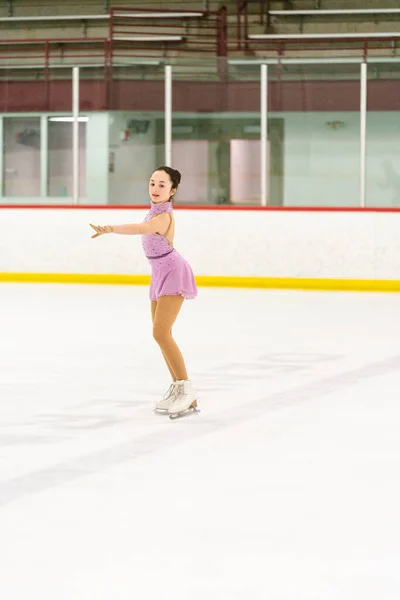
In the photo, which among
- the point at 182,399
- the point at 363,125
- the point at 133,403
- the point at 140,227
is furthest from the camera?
the point at 363,125

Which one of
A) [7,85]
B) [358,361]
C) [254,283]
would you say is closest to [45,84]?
[7,85]

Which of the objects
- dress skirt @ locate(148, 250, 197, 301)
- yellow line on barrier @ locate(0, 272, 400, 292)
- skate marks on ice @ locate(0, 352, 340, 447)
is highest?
dress skirt @ locate(148, 250, 197, 301)

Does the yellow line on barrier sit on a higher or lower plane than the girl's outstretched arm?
lower

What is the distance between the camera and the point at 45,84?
44.4 ft

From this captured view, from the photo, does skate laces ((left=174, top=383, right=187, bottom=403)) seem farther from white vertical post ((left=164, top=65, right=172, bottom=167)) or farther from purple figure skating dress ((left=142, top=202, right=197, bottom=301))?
white vertical post ((left=164, top=65, right=172, bottom=167))

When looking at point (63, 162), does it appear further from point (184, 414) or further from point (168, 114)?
point (184, 414)

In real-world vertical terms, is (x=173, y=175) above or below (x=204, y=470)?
above

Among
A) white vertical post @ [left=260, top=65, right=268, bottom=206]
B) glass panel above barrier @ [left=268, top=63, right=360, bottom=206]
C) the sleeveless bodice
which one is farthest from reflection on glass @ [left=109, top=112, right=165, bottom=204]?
the sleeveless bodice

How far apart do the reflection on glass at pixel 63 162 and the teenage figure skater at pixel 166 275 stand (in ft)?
27.2

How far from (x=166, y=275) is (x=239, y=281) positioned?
7540 mm

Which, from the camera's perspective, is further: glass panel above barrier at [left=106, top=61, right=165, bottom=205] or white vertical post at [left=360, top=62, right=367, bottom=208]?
glass panel above barrier at [left=106, top=61, right=165, bottom=205]

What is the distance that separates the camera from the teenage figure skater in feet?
15.9

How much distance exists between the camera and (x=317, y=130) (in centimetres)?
1263

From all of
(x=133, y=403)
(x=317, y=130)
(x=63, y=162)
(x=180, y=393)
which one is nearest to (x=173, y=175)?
(x=180, y=393)
